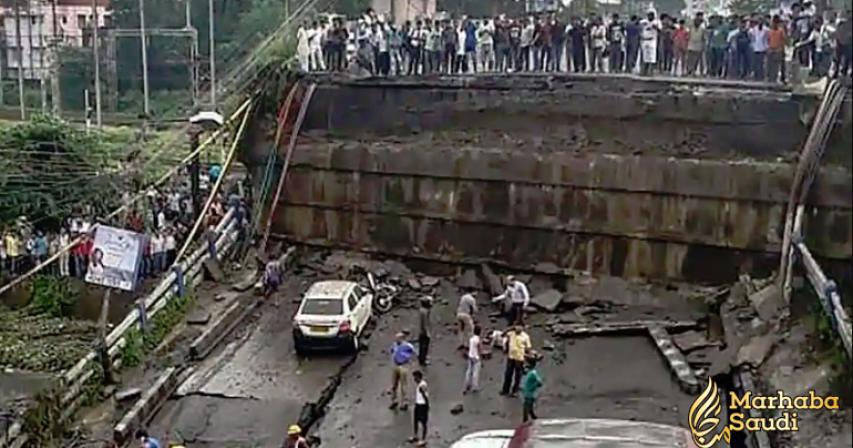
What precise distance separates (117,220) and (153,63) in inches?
1141

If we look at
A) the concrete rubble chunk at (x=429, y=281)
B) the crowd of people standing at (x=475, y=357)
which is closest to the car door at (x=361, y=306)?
the crowd of people standing at (x=475, y=357)

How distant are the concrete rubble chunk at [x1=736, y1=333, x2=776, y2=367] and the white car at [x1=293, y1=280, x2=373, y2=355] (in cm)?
755

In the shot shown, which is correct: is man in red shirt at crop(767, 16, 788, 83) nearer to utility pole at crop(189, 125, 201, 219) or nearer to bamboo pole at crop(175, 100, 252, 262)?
bamboo pole at crop(175, 100, 252, 262)

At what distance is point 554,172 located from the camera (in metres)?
26.4

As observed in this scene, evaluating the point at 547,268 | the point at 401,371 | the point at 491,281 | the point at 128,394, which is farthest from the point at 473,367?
the point at 547,268

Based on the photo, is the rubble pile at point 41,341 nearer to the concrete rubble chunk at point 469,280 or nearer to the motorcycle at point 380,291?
the motorcycle at point 380,291

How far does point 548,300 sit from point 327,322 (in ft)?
18.9

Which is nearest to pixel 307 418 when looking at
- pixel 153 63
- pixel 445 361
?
pixel 445 361

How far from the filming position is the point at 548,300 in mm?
25562

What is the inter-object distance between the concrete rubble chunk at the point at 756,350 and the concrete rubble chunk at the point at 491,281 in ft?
23.4

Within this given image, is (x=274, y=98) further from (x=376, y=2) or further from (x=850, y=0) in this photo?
(x=850, y=0)

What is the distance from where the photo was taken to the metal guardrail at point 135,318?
19.2 m

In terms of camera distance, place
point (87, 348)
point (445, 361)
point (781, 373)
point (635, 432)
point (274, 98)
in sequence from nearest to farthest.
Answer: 1. point (635, 432)
2. point (781, 373)
3. point (445, 361)
4. point (87, 348)
5. point (274, 98)

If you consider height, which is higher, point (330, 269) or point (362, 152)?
point (362, 152)
